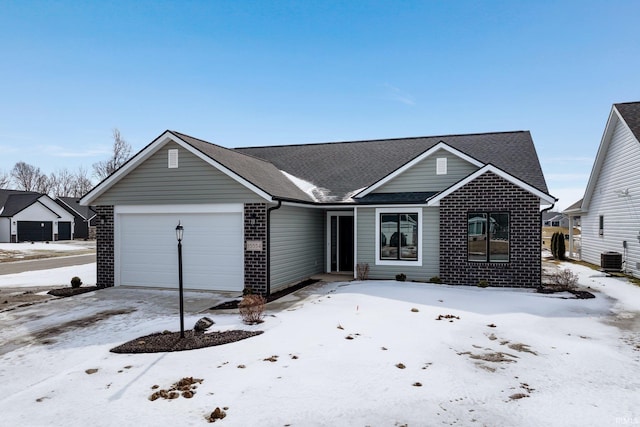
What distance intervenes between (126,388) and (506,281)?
11.2 m

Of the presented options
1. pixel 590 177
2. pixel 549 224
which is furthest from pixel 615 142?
pixel 549 224

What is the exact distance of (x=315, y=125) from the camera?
26.2 meters

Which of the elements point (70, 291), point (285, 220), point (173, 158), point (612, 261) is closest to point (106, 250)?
point (70, 291)

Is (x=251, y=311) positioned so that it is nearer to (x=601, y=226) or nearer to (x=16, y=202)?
(x=601, y=226)

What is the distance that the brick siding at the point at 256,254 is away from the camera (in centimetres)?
1190

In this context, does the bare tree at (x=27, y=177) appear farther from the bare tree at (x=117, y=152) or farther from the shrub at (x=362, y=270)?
the shrub at (x=362, y=270)

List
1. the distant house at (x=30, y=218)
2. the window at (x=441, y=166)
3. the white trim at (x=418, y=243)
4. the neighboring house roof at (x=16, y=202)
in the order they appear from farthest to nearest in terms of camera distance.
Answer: the neighboring house roof at (x=16, y=202) < the distant house at (x=30, y=218) < the window at (x=441, y=166) < the white trim at (x=418, y=243)

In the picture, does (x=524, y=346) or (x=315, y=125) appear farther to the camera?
(x=315, y=125)

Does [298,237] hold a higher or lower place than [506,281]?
higher

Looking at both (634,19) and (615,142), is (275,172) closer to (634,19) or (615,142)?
(634,19)

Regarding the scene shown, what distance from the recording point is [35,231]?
141 feet

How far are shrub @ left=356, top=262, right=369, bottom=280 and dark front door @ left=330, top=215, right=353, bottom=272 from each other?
7.85 feet

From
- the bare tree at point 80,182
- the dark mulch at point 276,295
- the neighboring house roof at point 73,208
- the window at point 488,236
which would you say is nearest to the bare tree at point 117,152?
the neighboring house roof at point 73,208

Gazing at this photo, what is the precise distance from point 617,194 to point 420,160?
31.5 feet
